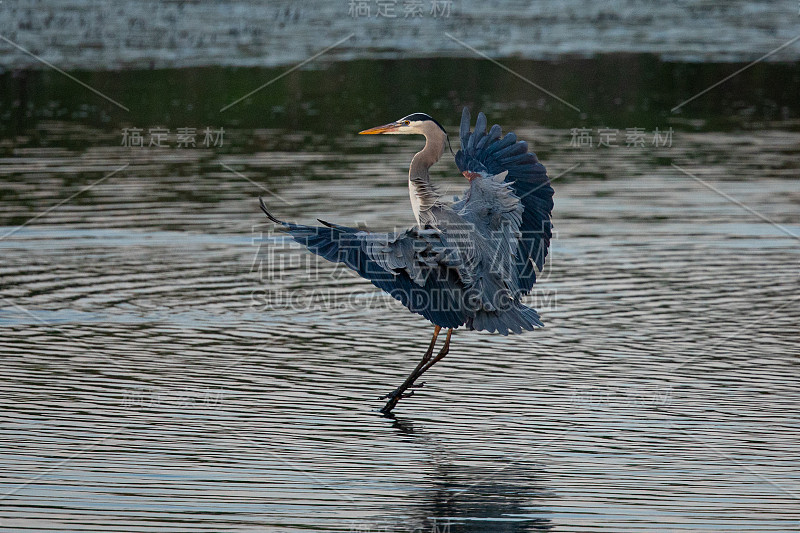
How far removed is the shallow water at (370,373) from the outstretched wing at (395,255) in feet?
3.10

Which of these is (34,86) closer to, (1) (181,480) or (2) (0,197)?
(2) (0,197)

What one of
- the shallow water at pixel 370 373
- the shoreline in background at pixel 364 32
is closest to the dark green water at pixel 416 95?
the shoreline in background at pixel 364 32

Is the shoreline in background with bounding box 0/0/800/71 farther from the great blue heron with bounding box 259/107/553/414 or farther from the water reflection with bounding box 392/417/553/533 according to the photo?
the water reflection with bounding box 392/417/553/533

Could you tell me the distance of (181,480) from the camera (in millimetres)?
6914

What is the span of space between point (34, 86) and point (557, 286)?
50.5 feet

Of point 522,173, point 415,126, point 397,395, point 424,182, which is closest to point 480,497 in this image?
point 397,395

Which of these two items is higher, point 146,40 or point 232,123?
point 146,40

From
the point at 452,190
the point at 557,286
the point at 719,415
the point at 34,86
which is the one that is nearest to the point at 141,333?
the point at 557,286

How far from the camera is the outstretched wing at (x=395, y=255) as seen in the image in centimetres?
767

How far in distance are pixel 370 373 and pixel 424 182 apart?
5.55ft

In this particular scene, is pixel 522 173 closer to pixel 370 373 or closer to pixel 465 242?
pixel 465 242

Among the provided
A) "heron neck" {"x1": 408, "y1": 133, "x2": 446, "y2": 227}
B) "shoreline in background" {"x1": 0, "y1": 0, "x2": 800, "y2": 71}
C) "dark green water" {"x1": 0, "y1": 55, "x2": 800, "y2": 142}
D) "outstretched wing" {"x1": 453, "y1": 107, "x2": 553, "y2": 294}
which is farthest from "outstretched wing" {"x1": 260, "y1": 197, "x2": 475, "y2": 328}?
"shoreline in background" {"x1": 0, "y1": 0, "x2": 800, "y2": 71}

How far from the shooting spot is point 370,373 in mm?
9062

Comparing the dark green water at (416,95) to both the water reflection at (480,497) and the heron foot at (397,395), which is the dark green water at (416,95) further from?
the water reflection at (480,497)
